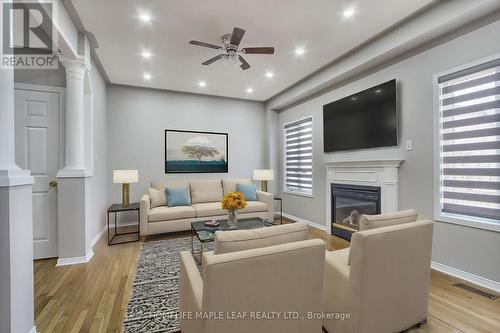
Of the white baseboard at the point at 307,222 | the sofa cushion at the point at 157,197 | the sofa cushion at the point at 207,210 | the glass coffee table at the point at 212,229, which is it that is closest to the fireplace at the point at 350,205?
the white baseboard at the point at 307,222

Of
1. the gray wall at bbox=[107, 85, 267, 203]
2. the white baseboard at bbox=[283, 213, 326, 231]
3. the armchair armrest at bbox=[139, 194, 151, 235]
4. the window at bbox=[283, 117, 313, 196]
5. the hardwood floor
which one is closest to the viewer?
the hardwood floor

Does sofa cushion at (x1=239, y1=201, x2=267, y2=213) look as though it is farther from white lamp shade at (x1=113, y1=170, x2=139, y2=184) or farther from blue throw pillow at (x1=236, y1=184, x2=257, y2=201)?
white lamp shade at (x1=113, y1=170, x2=139, y2=184)

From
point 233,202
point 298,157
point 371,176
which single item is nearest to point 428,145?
point 371,176

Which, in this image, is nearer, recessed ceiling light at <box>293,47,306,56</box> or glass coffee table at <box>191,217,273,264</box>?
glass coffee table at <box>191,217,273,264</box>

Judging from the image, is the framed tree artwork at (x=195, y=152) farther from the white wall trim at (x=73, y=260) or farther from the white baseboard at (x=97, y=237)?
the white wall trim at (x=73, y=260)

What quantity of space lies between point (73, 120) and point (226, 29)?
214cm

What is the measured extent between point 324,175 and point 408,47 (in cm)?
226

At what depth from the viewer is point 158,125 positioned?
4930mm

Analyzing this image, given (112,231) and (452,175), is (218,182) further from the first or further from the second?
(452,175)

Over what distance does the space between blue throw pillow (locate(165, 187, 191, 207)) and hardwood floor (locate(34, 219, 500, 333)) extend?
142 centimetres

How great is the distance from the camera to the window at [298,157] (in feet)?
15.8

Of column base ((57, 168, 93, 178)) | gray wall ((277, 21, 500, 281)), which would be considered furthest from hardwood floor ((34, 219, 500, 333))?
column base ((57, 168, 93, 178))

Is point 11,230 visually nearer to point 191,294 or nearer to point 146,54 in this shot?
point 191,294

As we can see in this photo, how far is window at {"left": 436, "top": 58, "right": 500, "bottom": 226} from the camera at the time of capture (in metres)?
2.24
